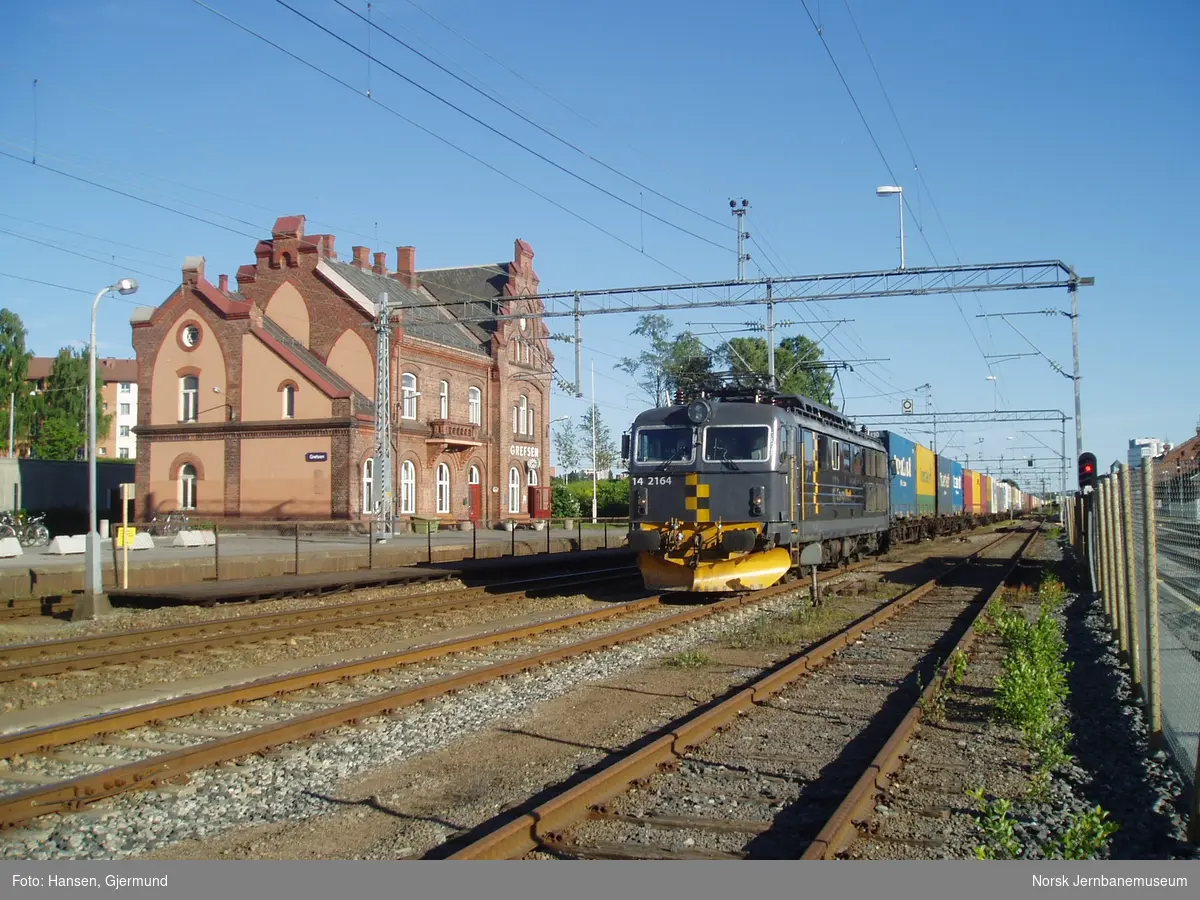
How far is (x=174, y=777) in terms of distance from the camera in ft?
22.4

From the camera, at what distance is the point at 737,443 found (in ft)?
54.2

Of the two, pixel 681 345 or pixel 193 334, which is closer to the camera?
pixel 193 334

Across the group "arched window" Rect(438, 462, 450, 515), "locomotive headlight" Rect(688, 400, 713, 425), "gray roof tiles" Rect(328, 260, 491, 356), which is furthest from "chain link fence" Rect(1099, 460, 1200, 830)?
"arched window" Rect(438, 462, 450, 515)

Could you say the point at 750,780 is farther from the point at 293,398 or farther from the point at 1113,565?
the point at 293,398

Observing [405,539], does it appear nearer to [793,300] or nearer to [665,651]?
[793,300]

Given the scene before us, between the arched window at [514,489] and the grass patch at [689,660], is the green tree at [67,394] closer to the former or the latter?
the arched window at [514,489]

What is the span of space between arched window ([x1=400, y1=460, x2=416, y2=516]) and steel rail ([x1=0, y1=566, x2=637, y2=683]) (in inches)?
816

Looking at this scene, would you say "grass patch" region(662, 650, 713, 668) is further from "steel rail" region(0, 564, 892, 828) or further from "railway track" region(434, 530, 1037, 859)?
"steel rail" region(0, 564, 892, 828)

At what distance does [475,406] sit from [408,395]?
516cm

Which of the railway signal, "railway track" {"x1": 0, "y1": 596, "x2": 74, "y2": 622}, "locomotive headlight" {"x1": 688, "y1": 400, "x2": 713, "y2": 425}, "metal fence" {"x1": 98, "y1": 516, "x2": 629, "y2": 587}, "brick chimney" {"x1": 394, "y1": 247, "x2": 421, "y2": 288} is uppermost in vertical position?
"brick chimney" {"x1": 394, "y1": 247, "x2": 421, "y2": 288}

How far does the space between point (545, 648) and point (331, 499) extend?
83.9 feet

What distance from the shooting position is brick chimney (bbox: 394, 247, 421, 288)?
46.5m

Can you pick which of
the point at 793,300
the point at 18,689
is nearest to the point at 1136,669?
the point at 18,689

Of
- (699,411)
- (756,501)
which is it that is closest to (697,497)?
(756,501)
